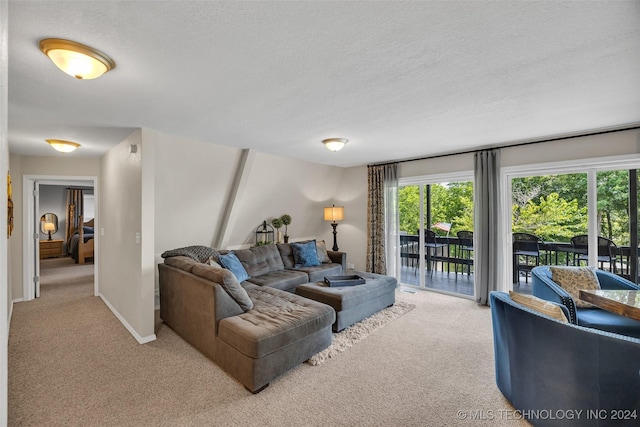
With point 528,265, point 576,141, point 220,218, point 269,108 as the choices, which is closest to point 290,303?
point 269,108

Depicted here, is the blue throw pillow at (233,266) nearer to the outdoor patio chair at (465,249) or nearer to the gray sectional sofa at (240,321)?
the gray sectional sofa at (240,321)

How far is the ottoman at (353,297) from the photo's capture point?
3.27 metres

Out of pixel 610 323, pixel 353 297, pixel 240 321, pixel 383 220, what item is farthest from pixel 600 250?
pixel 240 321

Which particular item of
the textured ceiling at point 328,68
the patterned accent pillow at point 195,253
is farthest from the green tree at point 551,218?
the patterned accent pillow at point 195,253

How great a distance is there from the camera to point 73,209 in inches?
337

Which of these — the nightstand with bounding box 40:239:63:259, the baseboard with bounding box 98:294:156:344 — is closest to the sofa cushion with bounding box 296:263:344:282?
the baseboard with bounding box 98:294:156:344

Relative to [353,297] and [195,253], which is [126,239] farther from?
[353,297]

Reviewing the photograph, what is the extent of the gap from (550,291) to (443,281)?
2.46 metres

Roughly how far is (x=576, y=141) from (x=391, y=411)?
3.92 meters

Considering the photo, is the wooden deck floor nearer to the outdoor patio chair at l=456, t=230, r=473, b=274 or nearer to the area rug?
the outdoor patio chair at l=456, t=230, r=473, b=274

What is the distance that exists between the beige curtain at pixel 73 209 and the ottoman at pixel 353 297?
8.69m

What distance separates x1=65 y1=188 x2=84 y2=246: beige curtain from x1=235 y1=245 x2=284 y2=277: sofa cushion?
747 cm

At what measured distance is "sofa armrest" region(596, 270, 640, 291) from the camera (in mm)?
2713

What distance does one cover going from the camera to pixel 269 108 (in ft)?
8.18
